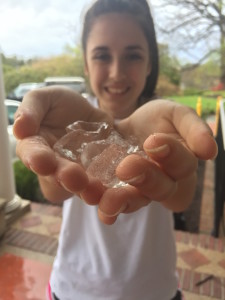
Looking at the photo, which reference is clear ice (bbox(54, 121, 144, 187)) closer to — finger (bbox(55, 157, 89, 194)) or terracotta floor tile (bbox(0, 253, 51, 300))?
finger (bbox(55, 157, 89, 194))

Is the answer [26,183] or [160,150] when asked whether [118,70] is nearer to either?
[160,150]

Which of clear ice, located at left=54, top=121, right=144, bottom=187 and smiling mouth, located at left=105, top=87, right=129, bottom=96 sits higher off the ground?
smiling mouth, located at left=105, top=87, right=129, bottom=96

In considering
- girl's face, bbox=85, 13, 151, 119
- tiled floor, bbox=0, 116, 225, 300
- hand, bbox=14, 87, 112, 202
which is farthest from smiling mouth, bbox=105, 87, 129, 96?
tiled floor, bbox=0, 116, 225, 300

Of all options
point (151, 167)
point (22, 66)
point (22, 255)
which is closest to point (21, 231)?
point (22, 255)

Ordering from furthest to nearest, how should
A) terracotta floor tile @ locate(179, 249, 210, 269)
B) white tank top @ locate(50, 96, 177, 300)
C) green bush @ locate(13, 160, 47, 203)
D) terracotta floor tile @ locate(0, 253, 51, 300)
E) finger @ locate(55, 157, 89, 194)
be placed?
green bush @ locate(13, 160, 47, 203), terracotta floor tile @ locate(179, 249, 210, 269), terracotta floor tile @ locate(0, 253, 51, 300), white tank top @ locate(50, 96, 177, 300), finger @ locate(55, 157, 89, 194)

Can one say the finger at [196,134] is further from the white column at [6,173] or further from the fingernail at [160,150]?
the white column at [6,173]

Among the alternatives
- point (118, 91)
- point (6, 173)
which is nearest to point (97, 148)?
point (118, 91)

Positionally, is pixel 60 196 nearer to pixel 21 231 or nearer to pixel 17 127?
pixel 17 127
